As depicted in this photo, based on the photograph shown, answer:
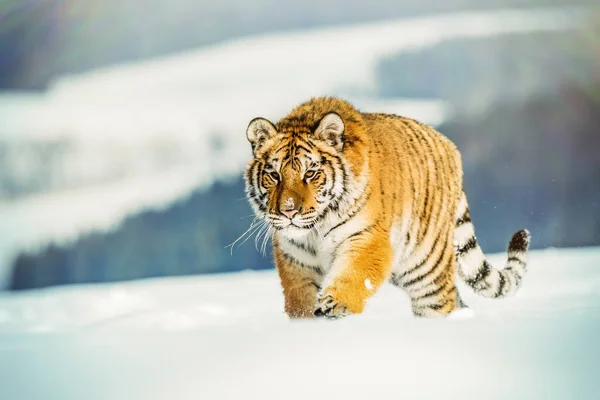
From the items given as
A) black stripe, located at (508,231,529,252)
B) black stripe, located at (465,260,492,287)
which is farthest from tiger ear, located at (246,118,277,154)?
black stripe, located at (508,231,529,252)

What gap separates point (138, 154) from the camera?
351cm

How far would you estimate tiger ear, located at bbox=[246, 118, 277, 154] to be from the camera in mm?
2908

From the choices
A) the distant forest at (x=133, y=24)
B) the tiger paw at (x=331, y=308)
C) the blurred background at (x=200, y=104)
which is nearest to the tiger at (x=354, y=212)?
the tiger paw at (x=331, y=308)

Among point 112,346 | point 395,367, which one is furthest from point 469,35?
point 112,346

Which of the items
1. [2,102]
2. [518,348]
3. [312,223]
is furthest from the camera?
[2,102]

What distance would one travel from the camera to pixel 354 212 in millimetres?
2822

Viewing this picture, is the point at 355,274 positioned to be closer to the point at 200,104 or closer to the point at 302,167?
the point at 302,167

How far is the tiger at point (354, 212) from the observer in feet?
9.16

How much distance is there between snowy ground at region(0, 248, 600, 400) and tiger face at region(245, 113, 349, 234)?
1.49 feet

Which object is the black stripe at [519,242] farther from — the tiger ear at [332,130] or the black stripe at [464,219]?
the tiger ear at [332,130]

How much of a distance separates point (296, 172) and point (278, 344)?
724 millimetres

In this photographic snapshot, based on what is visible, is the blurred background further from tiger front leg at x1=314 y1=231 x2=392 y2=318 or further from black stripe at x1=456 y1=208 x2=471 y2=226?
tiger front leg at x1=314 y1=231 x2=392 y2=318

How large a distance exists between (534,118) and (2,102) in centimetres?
263

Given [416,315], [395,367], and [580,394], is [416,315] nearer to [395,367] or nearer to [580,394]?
[395,367]
